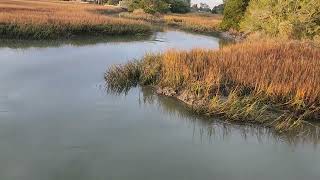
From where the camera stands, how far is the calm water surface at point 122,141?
574cm

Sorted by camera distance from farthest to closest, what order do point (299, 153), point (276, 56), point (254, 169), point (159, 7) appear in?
point (159, 7), point (276, 56), point (299, 153), point (254, 169)

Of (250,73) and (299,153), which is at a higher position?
(250,73)

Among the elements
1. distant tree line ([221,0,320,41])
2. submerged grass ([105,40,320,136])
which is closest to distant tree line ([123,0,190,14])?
distant tree line ([221,0,320,41])

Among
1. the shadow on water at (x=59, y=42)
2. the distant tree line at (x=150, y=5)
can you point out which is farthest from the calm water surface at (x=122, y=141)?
the distant tree line at (x=150, y=5)

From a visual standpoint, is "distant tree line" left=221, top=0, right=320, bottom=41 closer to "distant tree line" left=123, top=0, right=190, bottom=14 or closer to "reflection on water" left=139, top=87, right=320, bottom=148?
"reflection on water" left=139, top=87, right=320, bottom=148

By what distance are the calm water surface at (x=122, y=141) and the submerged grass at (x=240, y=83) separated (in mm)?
356

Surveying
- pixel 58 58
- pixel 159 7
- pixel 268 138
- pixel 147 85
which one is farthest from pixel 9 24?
pixel 159 7

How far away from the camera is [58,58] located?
49.0 ft

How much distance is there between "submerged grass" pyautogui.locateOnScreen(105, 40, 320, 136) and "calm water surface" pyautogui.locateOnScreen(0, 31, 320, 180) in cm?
→ 36

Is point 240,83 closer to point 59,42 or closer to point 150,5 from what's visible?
point 59,42

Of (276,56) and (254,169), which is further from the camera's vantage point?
(276,56)

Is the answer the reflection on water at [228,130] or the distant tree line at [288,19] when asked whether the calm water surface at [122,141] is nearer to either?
the reflection on water at [228,130]

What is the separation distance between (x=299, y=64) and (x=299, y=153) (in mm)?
3750

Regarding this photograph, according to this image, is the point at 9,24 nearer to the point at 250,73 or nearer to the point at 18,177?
the point at 250,73
